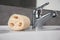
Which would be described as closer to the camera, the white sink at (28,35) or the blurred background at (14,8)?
the white sink at (28,35)

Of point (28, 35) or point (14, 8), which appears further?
point (14, 8)

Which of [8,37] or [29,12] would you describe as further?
[29,12]

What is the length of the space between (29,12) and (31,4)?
0.09m

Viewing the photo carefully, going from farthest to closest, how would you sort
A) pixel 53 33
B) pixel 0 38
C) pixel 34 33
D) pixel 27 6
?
pixel 27 6
pixel 53 33
pixel 34 33
pixel 0 38

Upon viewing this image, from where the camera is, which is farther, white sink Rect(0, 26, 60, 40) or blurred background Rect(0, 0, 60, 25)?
blurred background Rect(0, 0, 60, 25)

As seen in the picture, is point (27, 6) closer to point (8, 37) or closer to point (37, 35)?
point (37, 35)

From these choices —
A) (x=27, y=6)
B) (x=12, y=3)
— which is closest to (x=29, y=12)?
(x=27, y=6)

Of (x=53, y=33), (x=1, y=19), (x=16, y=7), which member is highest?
(x=16, y=7)

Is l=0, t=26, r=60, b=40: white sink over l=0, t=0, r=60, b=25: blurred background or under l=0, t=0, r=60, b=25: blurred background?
under

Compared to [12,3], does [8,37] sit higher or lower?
lower

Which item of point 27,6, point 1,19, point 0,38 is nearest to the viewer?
point 0,38

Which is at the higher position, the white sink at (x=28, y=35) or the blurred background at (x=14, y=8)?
the blurred background at (x=14, y=8)

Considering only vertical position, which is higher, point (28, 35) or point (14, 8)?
point (14, 8)

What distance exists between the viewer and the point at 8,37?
2.00ft
